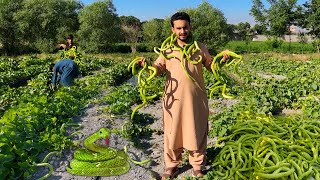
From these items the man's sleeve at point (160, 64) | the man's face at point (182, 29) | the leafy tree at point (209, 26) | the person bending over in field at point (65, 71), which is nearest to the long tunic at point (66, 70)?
the person bending over in field at point (65, 71)

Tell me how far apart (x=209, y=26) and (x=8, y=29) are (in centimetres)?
1953

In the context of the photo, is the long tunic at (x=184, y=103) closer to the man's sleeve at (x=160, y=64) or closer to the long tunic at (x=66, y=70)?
the man's sleeve at (x=160, y=64)

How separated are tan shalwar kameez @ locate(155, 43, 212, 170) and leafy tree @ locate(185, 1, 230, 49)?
34.3 meters

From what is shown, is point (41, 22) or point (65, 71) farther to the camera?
point (41, 22)

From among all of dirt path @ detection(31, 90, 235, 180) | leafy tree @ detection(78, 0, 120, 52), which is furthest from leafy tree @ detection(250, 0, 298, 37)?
dirt path @ detection(31, 90, 235, 180)

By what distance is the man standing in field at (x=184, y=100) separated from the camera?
3.77 meters

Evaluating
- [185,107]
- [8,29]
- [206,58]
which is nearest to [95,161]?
[185,107]

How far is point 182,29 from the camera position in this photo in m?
3.71

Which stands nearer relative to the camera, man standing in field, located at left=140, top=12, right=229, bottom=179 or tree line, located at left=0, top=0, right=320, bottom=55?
man standing in field, located at left=140, top=12, right=229, bottom=179

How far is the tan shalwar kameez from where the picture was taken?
378 cm

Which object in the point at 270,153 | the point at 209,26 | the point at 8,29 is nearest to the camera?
the point at 270,153

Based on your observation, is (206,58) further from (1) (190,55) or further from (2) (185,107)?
(2) (185,107)

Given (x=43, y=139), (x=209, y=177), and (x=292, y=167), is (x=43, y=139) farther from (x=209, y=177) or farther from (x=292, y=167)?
(x=292, y=167)

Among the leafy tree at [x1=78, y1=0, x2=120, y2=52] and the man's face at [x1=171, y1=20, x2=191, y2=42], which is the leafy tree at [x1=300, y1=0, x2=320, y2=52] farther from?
the man's face at [x1=171, y1=20, x2=191, y2=42]
